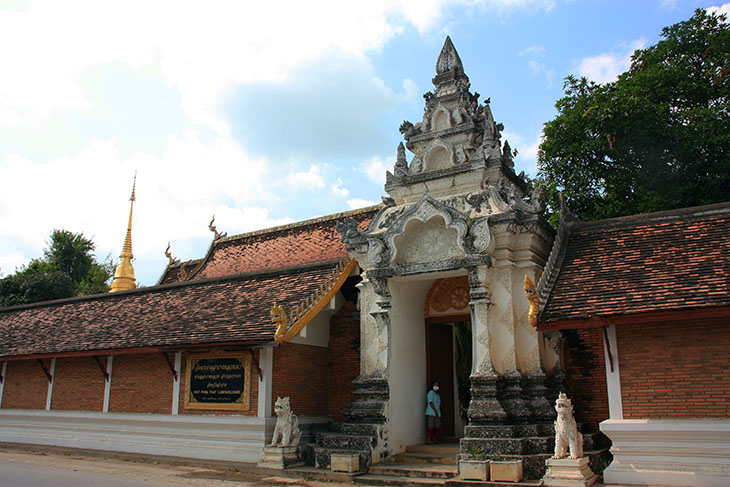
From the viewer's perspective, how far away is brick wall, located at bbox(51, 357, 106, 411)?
1531 centimetres

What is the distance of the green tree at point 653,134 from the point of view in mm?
18250

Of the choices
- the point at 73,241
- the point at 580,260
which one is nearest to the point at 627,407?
the point at 580,260

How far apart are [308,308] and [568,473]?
235 inches

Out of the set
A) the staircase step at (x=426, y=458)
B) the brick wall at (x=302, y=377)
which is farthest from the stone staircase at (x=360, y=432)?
the brick wall at (x=302, y=377)

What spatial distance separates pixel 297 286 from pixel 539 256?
17.7 ft

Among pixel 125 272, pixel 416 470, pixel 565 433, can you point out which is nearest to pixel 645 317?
pixel 565 433

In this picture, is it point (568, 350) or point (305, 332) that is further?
point (305, 332)

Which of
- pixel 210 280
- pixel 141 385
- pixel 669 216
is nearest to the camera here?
pixel 669 216

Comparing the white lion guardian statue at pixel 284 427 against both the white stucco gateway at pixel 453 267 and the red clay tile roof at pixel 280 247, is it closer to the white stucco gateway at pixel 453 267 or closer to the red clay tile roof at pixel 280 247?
the white stucco gateway at pixel 453 267

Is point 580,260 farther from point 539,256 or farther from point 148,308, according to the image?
point 148,308

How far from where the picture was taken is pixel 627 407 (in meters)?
9.31

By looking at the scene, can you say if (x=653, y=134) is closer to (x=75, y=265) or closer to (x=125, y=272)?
(x=125, y=272)

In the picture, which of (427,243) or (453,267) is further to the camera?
(427,243)

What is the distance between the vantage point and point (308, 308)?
12.8 meters
